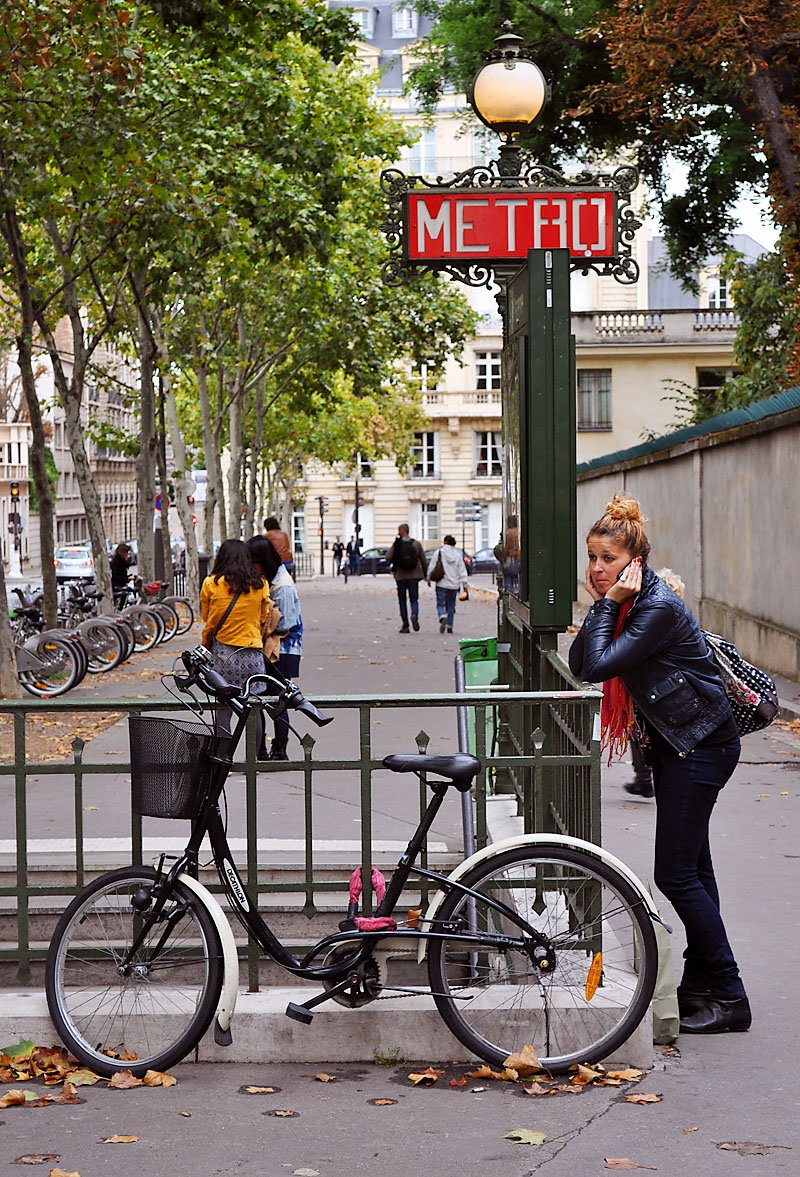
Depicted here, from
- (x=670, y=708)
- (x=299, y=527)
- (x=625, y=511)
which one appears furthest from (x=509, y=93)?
(x=299, y=527)

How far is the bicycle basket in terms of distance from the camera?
5.17 meters

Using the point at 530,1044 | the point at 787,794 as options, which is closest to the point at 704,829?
the point at 530,1044

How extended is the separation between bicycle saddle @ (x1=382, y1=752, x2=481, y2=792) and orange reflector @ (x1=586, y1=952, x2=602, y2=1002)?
66 centimetres

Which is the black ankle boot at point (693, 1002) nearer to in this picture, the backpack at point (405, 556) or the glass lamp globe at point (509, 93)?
the glass lamp globe at point (509, 93)

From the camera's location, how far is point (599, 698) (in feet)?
17.7

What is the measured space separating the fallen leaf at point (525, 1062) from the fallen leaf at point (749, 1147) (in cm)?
68

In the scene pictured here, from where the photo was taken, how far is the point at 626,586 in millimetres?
5434

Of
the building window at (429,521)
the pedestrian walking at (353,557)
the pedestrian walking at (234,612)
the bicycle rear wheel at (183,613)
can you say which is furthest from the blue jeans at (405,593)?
the building window at (429,521)

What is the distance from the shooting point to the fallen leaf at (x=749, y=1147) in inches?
181

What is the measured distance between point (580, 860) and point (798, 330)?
1699cm

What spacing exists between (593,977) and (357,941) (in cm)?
73

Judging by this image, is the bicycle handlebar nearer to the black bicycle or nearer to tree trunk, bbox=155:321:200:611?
the black bicycle

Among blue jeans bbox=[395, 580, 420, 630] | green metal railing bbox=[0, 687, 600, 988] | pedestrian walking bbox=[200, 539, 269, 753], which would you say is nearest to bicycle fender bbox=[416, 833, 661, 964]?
green metal railing bbox=[0, 687, 600, 988]

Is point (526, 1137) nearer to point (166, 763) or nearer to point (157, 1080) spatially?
point (157, 1080)
